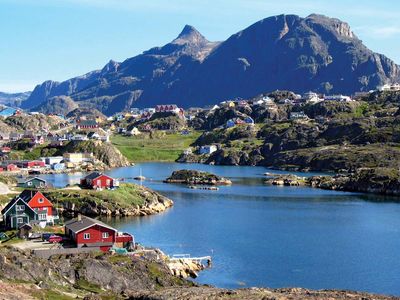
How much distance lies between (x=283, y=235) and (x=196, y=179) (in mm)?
50664

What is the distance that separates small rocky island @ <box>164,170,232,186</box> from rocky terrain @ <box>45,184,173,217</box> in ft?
104

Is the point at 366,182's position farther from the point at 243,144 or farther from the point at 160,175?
the point at 243,144

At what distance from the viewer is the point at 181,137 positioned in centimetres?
19962

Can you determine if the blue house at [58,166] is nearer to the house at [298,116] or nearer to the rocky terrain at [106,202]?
the rocky terrain at [106,202]

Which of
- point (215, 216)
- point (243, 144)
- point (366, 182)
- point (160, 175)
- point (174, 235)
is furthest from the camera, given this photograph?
point (243, 144)

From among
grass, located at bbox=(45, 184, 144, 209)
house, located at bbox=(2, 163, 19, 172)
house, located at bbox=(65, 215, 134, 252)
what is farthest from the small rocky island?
house, located at bbox=(65, 215, 134, 252)

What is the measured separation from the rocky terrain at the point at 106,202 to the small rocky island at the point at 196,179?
104ft

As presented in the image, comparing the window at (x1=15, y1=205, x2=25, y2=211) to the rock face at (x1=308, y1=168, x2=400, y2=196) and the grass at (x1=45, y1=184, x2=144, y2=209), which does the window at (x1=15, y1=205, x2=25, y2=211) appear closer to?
the grass at (x1=45, y1=184, x2=144, y2=209)

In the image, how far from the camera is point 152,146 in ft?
584

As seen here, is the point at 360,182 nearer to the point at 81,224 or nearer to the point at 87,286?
the point at 81,224

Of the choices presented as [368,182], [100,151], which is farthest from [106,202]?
[100,151]

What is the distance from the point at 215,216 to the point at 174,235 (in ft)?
44.5

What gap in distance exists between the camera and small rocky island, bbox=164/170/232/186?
108312mm

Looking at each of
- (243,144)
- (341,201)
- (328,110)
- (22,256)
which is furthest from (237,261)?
(328,110)
